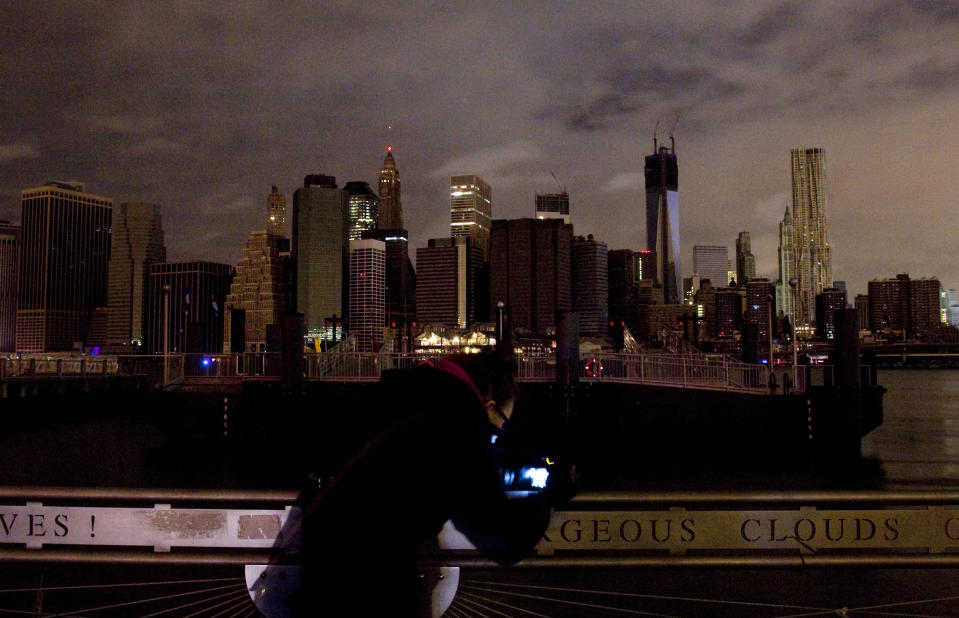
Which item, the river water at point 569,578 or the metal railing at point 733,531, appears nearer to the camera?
the metal railing at point 733,531

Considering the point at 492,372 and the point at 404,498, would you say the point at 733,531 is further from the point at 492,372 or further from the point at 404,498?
the point at 404,498

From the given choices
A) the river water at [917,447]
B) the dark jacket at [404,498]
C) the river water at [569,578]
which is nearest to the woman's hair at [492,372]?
the dark jacket at [404,498]

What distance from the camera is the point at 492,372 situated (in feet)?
10.3

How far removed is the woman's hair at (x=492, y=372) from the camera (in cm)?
304

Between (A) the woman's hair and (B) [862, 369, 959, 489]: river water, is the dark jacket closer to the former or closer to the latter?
(A) the woman's hair

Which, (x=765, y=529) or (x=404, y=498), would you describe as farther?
(x=765, y=529)

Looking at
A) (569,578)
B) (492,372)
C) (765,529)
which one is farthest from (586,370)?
(492,372)

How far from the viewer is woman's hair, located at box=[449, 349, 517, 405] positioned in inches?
119

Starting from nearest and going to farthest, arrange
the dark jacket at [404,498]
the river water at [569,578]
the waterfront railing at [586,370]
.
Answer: the dark jacket at [404,498], the river water at [569,578], the waterfront railing at [586,370]

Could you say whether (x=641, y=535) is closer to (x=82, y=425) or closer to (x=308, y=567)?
(x=308, y=567)

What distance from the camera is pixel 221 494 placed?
3939 mm

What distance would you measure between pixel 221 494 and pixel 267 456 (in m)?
23.7

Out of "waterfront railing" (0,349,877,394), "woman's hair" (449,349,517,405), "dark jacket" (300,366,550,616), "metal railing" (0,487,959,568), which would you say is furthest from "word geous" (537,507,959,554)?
"waterfront railing" (0,349,877,394)

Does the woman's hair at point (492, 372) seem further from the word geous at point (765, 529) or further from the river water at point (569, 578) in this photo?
the river water at point (569, 578)
